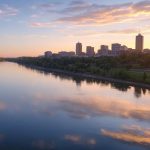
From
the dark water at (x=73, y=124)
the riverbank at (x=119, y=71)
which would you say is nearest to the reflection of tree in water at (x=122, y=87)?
the riverbank at (x=119, y=71)

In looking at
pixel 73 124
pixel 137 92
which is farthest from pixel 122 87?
pixel 73 124

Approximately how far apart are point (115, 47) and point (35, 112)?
84854 millimetres

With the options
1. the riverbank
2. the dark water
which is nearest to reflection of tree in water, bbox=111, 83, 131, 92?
the riverbank

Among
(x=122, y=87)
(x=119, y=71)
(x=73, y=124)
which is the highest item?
(x=119, y=71)

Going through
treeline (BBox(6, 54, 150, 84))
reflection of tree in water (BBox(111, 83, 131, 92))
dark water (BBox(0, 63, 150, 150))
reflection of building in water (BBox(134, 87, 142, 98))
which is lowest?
reflection of tree in water (BBox(111, 83, 131, 92))

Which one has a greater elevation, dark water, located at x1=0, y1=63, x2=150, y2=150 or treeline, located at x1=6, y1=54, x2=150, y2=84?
treeline, located at x1=6, y1=54, x2=150, y2=84

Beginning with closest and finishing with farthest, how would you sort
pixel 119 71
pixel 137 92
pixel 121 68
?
pixel 137 92
pixel 119 71
pixel 121 68

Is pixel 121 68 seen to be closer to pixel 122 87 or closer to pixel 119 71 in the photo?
pixel 119 71

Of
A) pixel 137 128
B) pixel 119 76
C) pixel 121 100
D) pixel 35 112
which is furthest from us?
pixel 119 76

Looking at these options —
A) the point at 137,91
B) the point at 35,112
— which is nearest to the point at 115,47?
the point at 137,91

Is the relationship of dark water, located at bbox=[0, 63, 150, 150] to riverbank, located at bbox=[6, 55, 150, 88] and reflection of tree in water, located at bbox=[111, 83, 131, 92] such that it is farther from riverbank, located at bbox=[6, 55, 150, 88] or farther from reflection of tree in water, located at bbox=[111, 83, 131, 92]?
riverbank, located at bbox=[6, 55, 150, 88]

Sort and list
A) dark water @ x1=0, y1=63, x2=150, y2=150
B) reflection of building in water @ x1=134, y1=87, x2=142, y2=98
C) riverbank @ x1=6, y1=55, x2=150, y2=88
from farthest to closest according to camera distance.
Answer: riverbank @ x1=6, y1=55, x2=150, y2=88 → reflection of building in water @ x1=134, y1=87, x2=142, y2=98 → dark water @ x1=0, y1=63, x2=150, y2=150

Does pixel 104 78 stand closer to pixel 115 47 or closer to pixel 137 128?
pixel 137 128

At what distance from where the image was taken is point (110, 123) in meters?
10.1
